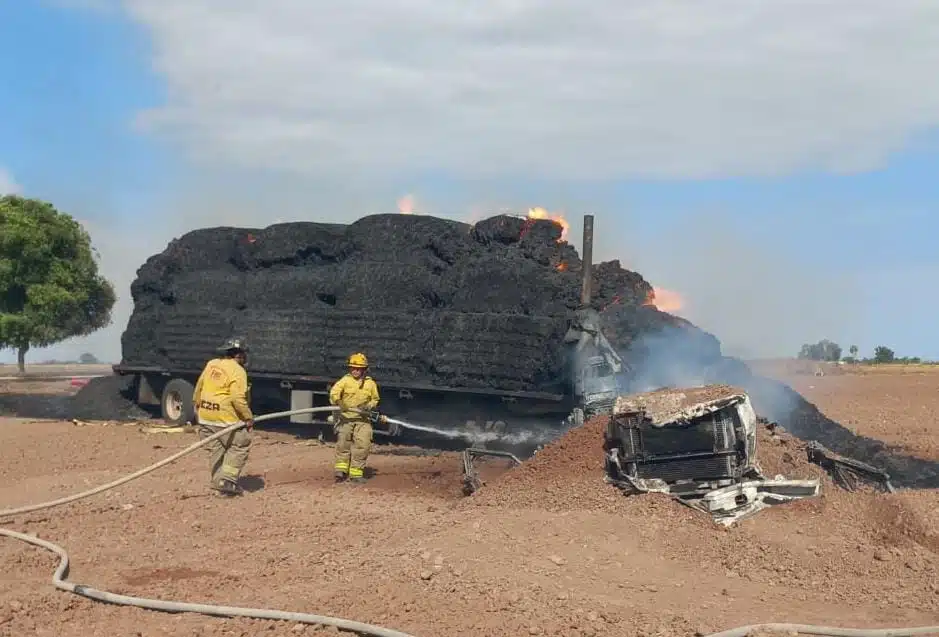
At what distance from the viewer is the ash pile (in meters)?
13.7

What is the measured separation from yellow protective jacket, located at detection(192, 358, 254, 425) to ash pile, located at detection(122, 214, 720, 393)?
384 cm

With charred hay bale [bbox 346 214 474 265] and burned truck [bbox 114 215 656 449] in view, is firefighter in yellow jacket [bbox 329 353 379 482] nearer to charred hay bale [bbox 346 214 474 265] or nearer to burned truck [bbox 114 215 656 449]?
burned truck [bbox 114 215 656 449]

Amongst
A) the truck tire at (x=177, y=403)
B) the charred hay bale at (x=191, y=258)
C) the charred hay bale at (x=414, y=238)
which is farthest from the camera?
the charred hay bale at (x=191, y=258)

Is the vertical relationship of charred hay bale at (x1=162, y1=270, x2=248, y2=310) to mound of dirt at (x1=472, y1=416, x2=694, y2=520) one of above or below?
above

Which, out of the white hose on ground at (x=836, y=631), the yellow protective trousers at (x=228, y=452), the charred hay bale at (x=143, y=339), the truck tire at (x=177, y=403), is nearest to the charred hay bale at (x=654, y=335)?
the yellow protective trousers at (x=228, y=452)

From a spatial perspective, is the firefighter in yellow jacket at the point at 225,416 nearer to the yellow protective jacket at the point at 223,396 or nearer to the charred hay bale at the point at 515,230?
the yellow protective jacket at the point at 223,396

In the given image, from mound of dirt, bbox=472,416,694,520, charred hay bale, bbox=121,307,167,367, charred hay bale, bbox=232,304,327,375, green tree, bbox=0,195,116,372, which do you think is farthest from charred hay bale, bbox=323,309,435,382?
green tree, bbox=0,195,116,372

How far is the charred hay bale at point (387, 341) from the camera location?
1461 centimetres

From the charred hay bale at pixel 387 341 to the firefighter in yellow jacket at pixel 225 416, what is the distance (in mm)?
3971

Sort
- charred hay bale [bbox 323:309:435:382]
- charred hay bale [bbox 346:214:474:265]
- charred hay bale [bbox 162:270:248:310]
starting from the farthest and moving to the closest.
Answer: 1. charred hay bale [bbox 162:270:248:310]
2. charred hay bale [bbox 346:214:474:265]
3. charred hay bale [bbox 323:309:435:382]

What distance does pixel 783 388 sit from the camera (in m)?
15.7

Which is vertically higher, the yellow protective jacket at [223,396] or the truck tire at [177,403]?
the yellow protective jacket at [223,396]

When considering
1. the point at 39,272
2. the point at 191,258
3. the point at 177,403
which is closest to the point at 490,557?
the point at 177,403

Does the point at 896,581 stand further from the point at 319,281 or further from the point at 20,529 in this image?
the point at 319,281
